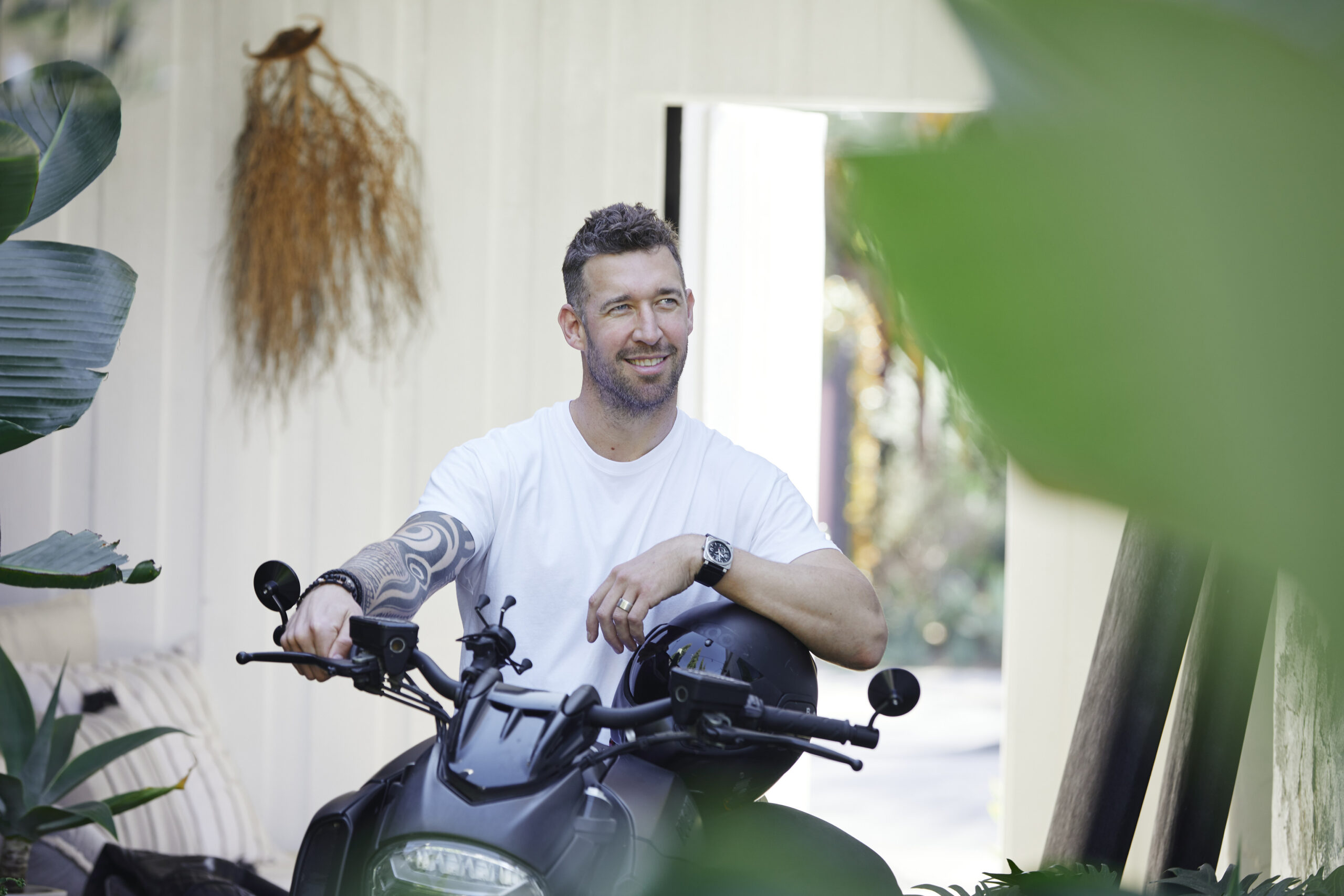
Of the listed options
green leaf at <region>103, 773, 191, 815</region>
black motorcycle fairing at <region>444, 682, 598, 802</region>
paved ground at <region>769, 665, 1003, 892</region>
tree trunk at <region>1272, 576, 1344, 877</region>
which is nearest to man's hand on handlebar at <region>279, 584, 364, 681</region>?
black motorcycle fairing at <region>444, 682, 598, 802</region>

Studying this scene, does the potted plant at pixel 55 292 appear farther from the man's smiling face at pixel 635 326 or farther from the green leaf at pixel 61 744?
the man's smiling face at pixel 635 326

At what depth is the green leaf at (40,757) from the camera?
2.22 m

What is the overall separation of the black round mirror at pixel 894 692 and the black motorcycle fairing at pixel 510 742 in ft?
0.87

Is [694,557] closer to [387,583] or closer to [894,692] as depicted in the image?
[387,583]

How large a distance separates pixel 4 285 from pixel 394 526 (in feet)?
5.35

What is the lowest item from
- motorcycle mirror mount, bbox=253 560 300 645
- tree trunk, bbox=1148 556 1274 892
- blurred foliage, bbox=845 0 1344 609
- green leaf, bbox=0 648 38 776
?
green leaf, bbox=0 648 38 776

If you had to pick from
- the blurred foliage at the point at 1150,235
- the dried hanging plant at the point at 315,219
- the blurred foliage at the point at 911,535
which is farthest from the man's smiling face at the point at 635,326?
the blurred foliage at the point at 911,535

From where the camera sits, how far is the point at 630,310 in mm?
1929

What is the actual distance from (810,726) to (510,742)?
266 mm

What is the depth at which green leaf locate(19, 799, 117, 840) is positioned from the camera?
2080 mm

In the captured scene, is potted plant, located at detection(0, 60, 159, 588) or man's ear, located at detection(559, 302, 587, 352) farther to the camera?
man's ear, located at detection(559, 302, 587, 352)

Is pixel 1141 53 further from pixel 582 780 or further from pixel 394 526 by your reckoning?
pixel 394 526

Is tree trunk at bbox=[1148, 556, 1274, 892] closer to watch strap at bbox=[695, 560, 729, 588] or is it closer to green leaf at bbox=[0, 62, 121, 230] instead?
watch strap at bbox=[695, 560, 729, 588]

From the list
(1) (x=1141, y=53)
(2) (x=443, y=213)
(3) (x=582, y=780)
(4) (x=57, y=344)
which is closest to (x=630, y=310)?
(4) (x=57, y=344)
